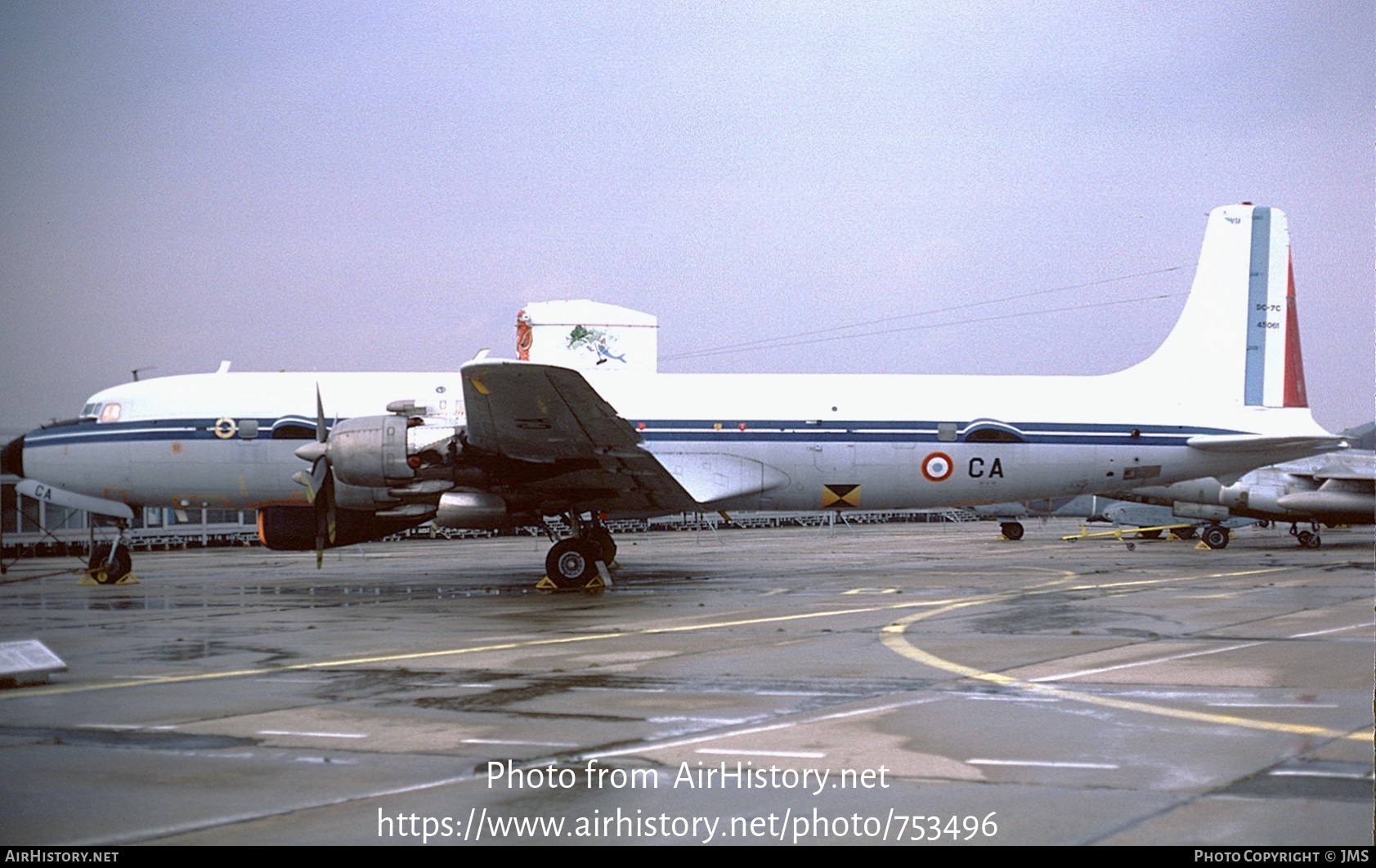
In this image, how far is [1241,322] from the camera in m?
28.0

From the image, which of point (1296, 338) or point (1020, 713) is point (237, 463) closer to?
point (1020, 713)

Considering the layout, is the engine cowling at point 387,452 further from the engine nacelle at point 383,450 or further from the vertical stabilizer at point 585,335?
the vertical stabilizer at point 585,335

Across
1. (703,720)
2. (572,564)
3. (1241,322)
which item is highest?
(1241,322)

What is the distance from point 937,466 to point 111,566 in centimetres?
1805

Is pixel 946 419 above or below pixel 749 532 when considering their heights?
above

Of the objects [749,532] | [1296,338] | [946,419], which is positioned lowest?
[749,532]

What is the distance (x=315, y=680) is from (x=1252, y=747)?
8464 millimetres

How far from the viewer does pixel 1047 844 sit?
5809 mm

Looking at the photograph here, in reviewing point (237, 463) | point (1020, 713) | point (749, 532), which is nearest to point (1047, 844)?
point (1020, 713)

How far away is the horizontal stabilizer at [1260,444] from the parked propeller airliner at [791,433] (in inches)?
1.6

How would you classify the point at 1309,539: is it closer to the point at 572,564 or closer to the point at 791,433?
the point at 791,433

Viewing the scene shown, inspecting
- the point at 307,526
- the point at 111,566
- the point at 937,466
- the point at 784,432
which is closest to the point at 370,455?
the point at 307,526

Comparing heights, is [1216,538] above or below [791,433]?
below

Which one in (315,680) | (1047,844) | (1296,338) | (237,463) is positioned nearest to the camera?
(1047,844)
